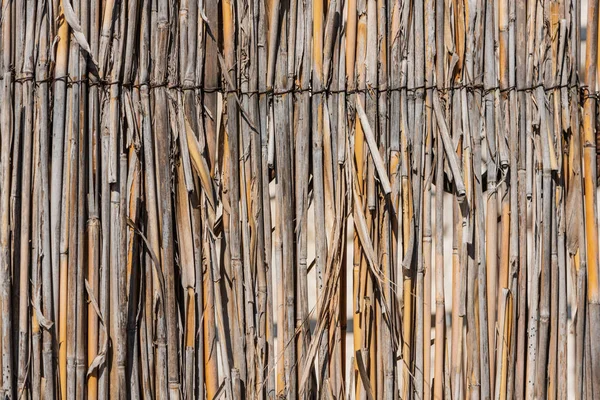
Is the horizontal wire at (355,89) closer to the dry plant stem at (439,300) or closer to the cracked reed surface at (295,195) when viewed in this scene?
the cracked reed surface at (295,195)

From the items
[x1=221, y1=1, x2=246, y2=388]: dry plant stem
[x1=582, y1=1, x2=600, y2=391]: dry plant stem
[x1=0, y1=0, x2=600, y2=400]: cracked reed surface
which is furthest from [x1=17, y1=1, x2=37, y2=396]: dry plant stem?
[x1=582, y1=1, x2=600, y2=391]: dry plant stem

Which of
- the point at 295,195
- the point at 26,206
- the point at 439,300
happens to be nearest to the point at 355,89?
the point at 295,195

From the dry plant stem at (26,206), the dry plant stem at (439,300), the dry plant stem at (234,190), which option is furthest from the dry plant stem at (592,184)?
the dry plant stem at (26,206)

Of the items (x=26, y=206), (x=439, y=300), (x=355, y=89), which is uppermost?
(x=355, y=89)

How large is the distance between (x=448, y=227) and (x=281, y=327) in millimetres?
424

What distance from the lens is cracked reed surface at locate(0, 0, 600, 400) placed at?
3.86 feet

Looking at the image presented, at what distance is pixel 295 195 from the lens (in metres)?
1.23

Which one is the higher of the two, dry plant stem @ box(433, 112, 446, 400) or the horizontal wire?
the horizontal wire

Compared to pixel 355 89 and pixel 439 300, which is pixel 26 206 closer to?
pixel 355 89

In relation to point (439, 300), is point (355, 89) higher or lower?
higher

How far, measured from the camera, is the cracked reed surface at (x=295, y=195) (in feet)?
3.86

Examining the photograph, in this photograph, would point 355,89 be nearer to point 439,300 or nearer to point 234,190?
point 234,190

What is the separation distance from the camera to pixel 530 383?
3.98 feet

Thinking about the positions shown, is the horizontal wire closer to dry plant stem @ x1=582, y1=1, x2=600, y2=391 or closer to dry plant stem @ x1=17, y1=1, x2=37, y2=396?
dry plant stem @ x1=582, y1=1, x2=600, y2=391
